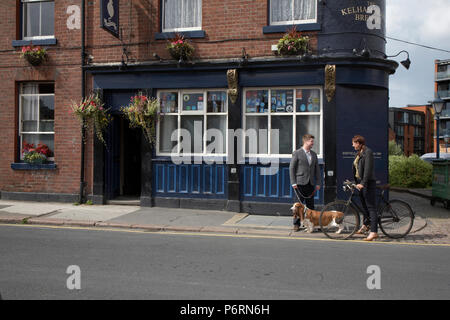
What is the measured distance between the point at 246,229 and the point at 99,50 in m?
6.72

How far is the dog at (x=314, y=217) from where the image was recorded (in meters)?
8.12

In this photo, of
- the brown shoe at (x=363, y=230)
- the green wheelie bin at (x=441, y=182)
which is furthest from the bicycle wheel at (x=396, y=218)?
the green wheelie bin at (x=441, y=182)

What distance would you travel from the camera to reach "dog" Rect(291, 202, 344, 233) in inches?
320

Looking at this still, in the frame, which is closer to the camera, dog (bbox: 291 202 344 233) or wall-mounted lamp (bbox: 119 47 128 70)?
dog (bbox: 291 202 344 233)

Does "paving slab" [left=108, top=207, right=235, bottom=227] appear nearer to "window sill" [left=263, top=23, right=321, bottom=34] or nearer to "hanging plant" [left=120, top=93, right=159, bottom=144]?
"hanging plant" [left=120, top=93, right=159, bottom=144]

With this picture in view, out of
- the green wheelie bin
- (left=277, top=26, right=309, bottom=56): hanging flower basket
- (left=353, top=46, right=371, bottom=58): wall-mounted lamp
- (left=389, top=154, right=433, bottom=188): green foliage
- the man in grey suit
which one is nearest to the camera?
the man in grey suit

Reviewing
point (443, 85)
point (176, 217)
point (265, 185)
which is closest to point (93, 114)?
point (176, 217)

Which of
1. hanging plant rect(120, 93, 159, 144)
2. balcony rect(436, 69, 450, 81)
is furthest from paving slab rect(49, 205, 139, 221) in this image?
balcony rect(436, 69, 450, 81)

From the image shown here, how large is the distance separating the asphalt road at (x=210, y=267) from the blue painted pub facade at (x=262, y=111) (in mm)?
2956

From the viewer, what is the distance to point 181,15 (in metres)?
11.6

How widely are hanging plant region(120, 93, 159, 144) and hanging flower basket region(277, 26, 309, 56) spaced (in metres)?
3.57

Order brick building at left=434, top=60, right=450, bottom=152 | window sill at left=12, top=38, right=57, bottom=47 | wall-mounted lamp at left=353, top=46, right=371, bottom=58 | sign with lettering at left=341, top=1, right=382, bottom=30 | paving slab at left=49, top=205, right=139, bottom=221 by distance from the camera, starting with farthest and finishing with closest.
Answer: brick building at left=434, top=60, right=450, bottom=152, window sill at left=12, top=38, right=57, bottom=47, sign with lettering at left=341, top=1, right=382, bottom=30, wall-mounted lamp at left=353, top=46, right=371, bottom=58, paving slab at left=49, top=205, right=139, bottom=221

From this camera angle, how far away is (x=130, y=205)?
11.8 m
